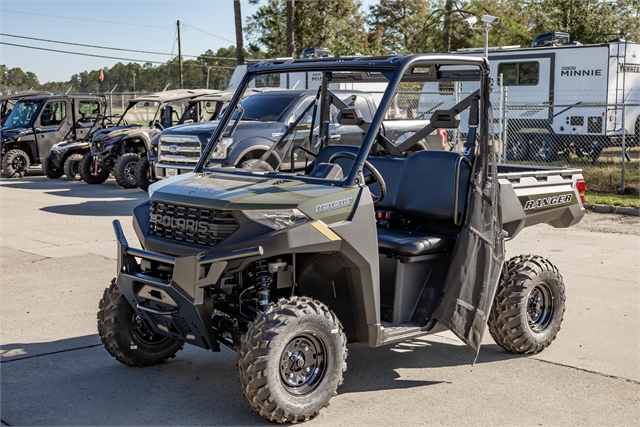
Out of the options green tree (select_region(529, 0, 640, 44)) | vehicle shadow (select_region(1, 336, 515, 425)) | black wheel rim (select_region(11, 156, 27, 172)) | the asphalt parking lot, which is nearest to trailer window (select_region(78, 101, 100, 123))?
black wheel rim (select_region(11, 156, 27, 172))

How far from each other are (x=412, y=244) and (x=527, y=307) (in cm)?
135

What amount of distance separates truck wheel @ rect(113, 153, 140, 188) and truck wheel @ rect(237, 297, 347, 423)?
44.1 feet

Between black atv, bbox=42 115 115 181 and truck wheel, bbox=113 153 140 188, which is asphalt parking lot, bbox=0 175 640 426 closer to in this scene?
truck wheel, bbox=113 153 140 188

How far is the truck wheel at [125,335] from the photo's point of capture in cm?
533

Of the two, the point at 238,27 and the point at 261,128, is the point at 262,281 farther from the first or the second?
the point at 238,27

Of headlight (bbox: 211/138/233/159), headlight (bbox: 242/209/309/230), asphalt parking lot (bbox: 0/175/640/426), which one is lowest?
asphalt parking lot (bbox: 0/175/640/426)

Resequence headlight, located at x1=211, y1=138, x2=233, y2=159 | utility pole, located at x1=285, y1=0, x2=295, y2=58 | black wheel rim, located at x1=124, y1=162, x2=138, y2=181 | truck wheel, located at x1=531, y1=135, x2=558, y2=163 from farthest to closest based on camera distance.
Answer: utility pole, located at x1=285, y1=0, x2=295, y2=58 < truck wheel, located at x1=531, y1=135, x2=558, y2=163 < black wheel rim, located at x1=124, y1=162, x2=138, y2=181 < headlight, located at x1=211, y1=138, x2=233, y2=159

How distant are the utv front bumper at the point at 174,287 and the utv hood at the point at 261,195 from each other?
32 cm

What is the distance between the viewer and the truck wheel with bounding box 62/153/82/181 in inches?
774

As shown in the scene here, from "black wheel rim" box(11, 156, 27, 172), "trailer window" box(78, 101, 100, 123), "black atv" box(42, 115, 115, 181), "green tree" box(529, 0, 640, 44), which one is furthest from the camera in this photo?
"green tree" box(529, 0, 640, 44)

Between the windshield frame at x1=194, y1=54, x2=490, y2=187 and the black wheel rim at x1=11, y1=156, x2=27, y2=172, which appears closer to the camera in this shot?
the windshield frame at x1=194, y1=54, x2=490, y2=187

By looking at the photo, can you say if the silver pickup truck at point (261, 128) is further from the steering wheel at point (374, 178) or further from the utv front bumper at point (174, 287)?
the utv front bumper at point (174, 287)

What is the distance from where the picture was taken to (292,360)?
4.58 metres

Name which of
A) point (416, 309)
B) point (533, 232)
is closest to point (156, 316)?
point (416, 309)
